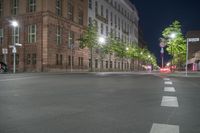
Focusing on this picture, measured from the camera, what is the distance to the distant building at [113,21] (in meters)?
64.6

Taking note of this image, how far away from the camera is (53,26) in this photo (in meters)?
46.3

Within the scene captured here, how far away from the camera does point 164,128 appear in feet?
13.5

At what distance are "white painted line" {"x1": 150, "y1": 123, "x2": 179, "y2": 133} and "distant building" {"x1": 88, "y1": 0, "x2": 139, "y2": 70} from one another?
182ft

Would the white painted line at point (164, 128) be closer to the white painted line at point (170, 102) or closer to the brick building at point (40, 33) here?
the white painted line at point (170, 102)

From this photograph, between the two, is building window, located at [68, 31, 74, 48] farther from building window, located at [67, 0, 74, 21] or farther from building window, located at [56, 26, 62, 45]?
building window, located at [56, 26, 62, 45]

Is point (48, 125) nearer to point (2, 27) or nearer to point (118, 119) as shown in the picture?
point (118, 119)

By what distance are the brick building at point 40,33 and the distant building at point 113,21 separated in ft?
34.4

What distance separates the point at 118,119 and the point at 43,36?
4154 centimetres

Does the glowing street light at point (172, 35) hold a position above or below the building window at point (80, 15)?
below

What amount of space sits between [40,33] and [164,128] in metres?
42.8

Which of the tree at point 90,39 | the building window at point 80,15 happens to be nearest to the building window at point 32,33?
the tree at point 90,39

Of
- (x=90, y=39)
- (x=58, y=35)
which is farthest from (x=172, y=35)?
(x=58, y=35)

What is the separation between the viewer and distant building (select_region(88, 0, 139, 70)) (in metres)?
64.6

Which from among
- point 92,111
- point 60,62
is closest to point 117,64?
point 60,62
